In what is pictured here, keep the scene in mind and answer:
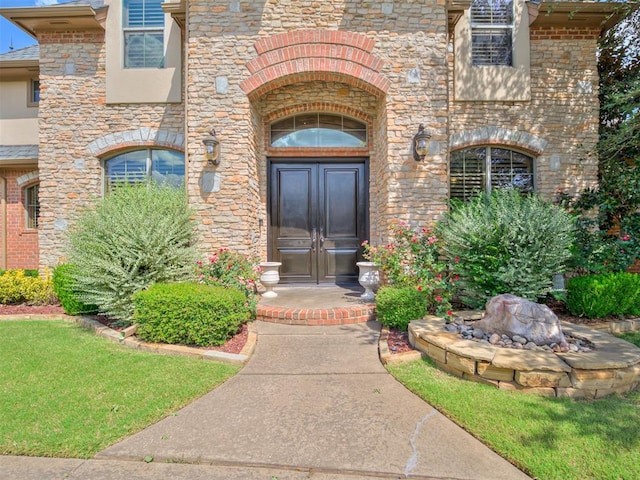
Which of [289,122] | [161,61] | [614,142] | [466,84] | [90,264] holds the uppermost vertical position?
[161,61]

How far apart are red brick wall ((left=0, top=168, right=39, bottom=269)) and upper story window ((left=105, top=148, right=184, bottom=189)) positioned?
10.3 feet

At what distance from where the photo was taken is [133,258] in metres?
4.48

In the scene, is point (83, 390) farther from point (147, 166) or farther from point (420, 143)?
→ point (420, 143)

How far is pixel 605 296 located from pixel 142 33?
9.58 metres

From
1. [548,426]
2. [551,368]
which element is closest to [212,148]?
[551,368]

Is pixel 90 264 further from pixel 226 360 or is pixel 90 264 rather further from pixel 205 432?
pixel 205 432

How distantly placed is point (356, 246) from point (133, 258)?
4.24 m

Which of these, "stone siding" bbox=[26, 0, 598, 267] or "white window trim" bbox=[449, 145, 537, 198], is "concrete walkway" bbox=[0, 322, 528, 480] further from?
"white window trim" bbox=[449, 145, 537, 198]

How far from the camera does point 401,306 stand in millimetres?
4312

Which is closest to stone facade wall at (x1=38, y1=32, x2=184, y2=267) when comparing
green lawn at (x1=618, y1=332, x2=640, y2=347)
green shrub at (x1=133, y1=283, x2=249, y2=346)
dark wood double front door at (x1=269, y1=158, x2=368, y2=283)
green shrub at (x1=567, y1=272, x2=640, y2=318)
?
dark wood double front door at (x1=269, y1=158, x2=368, y2=283)

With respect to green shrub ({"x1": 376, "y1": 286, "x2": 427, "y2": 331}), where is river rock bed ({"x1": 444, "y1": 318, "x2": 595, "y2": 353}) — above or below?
below

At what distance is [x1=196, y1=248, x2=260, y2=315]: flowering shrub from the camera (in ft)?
16.5

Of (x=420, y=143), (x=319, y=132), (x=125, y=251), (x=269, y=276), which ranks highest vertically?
(x=319, y=132)

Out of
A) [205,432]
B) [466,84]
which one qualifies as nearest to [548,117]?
[466,84]
